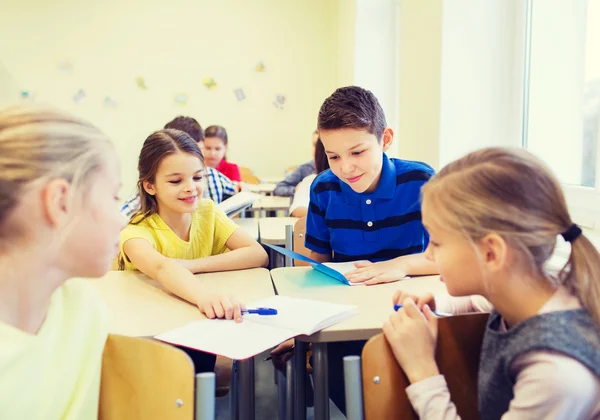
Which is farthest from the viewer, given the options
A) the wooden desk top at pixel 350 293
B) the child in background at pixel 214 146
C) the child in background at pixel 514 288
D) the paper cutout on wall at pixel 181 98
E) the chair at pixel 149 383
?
the paper cutout on wall at pixel 181 98

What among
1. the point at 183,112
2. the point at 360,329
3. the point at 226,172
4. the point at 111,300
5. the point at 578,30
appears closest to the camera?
the point at 360,329

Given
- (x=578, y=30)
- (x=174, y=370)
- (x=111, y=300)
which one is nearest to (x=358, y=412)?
(x=174, y=370)

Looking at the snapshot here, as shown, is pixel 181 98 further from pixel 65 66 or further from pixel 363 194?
pixel 363 194

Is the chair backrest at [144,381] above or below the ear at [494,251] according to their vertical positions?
below

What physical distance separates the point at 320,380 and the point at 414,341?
0.27 m

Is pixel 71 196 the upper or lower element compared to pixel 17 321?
upper

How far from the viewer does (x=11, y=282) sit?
0.82 m

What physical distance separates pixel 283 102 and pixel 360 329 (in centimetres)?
478

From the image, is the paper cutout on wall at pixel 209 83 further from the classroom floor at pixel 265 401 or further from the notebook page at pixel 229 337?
the notebook page at pixel 229 337

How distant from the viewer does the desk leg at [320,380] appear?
1150 mm

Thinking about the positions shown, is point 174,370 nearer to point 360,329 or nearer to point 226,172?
point 360,329

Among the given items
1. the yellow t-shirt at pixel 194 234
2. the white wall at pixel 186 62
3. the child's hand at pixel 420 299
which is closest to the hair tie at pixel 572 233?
the child's hand at pixel 420 299

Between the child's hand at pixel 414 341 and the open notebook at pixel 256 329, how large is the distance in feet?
0.60

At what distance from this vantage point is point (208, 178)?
3557 mm
